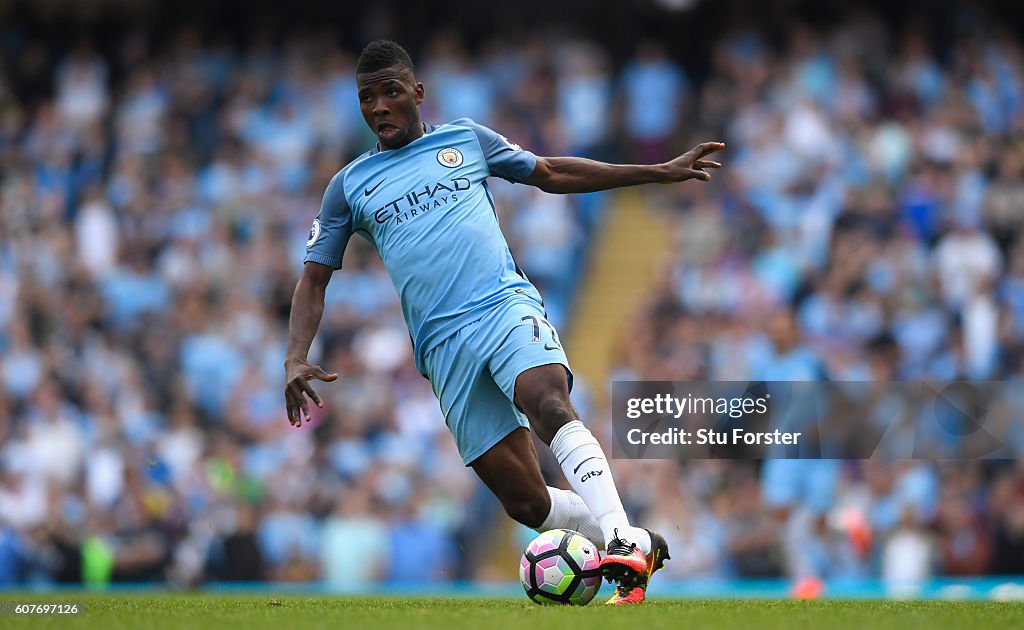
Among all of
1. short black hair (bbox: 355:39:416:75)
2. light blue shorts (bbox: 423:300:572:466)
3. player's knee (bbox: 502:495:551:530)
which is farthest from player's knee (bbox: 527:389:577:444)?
short black hair (bbox: 355:39:416:75)

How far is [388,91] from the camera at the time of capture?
6934 millimetres

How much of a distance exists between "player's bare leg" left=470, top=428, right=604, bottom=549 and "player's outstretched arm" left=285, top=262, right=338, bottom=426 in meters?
0.90

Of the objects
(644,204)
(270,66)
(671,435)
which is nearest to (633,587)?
(671,435)

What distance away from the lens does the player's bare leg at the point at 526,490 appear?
6902 mm

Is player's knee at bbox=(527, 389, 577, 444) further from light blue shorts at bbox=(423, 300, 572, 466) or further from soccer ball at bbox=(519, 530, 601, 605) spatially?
soccer ball at bbox=(519, 530, 601, 605)

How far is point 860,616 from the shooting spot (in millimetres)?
6031

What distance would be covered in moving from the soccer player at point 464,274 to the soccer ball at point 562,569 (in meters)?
0.17

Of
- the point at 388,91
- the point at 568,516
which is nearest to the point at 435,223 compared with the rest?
the point at 388,91

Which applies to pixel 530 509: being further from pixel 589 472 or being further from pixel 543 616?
pixel 543 616

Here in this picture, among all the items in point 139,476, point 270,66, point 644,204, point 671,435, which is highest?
point 270,66

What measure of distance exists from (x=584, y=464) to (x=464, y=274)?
1.08 metres

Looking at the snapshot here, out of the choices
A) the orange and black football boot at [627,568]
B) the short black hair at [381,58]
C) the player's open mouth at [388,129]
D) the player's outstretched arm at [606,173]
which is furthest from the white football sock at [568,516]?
the short black hair at [381,58]

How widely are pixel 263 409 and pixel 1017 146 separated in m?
8.30

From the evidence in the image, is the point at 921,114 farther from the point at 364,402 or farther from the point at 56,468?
the point at 56,468
